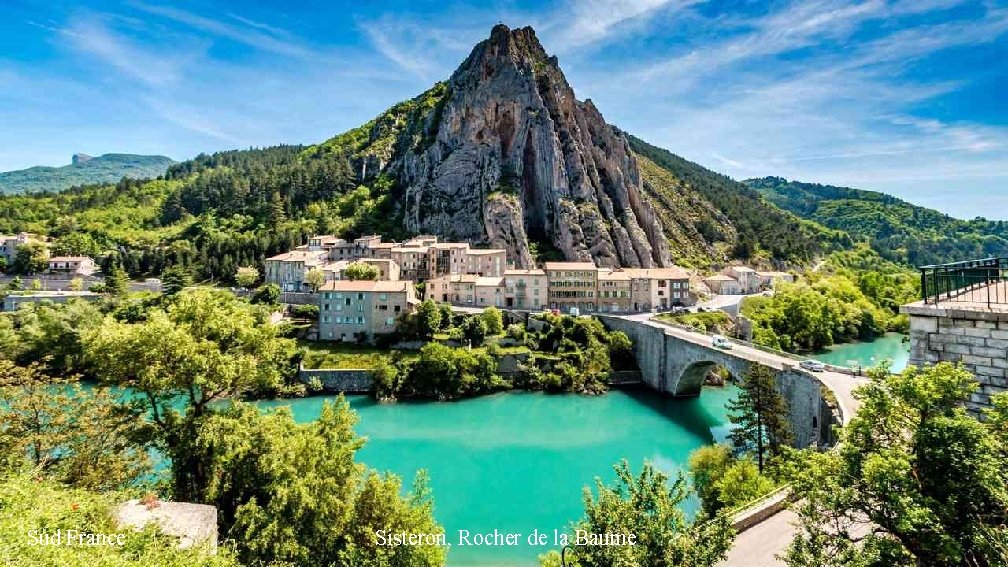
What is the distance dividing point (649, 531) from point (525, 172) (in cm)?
7590

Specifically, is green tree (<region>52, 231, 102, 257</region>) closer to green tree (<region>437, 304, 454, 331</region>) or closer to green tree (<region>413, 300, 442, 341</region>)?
green tree (<region>413, 300, 442, 341</region>)

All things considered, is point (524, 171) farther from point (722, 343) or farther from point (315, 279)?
point (722, 343)

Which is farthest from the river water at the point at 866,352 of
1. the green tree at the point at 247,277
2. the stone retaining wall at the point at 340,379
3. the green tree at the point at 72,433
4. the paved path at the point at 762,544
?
the green tree at the point at 247,277

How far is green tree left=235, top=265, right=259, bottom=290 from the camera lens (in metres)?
62.8

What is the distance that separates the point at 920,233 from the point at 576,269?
184m

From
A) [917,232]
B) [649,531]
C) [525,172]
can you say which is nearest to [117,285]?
[525,172]

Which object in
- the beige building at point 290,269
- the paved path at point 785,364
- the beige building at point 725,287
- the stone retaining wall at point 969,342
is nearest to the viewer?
the stone retaining wall at point 969,342

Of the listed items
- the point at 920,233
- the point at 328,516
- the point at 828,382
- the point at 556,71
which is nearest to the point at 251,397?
the point at 328,516

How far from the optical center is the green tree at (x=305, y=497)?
35.4 ft

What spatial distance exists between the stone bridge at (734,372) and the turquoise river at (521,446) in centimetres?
222

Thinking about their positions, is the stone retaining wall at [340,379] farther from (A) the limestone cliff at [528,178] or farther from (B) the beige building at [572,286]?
(A) the limestone cliff at [528,178]

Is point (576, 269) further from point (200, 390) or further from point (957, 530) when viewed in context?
point (957, 530)

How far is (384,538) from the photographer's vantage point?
36.6ft

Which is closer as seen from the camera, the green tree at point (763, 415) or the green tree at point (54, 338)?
the green tree at point (763, 415)
